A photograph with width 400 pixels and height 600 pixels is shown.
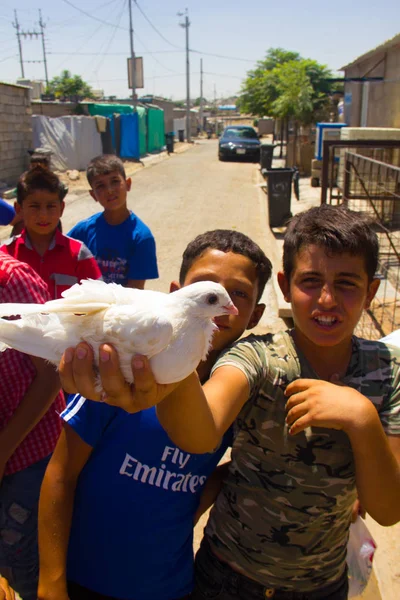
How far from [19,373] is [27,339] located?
53cm

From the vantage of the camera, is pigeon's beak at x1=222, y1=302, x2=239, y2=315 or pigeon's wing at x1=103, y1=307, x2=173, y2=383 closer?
pigeon's wing at x1=103, y1=307, x2=173, y2=383

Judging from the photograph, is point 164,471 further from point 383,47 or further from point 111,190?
point 383,47

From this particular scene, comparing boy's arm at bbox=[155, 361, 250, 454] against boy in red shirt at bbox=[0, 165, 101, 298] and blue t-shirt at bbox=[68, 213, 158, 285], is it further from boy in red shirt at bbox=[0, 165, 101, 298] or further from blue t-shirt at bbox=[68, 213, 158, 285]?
blue t-shirt at bbox=[68, 213, 158, 285]

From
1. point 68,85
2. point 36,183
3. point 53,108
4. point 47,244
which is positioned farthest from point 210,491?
point 68,85

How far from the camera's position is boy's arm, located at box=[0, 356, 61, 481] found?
1838mm

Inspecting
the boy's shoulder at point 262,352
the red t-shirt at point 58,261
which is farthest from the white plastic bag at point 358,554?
the red t-shirt at point 58,261

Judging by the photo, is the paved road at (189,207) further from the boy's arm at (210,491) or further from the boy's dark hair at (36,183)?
the boy's arm at (210,491)

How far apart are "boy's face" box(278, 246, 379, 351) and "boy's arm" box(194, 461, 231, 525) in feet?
1.85

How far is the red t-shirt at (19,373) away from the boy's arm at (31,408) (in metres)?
0.04

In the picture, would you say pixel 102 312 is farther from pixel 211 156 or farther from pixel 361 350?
pixel 211 156

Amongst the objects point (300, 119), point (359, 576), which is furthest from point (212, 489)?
point (300, 119)

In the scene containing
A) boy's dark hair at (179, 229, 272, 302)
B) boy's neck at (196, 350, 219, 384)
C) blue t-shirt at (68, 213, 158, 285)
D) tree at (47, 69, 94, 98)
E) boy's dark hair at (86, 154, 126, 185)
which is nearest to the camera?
boy's neck at (196, 350, 219, 384)

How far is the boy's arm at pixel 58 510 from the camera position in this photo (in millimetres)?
1450

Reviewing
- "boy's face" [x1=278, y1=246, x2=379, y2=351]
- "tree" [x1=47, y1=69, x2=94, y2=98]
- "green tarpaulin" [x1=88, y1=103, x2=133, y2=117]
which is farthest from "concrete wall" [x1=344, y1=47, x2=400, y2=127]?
"tree" [x1=47, y1=69, x2=94, y2=98]
